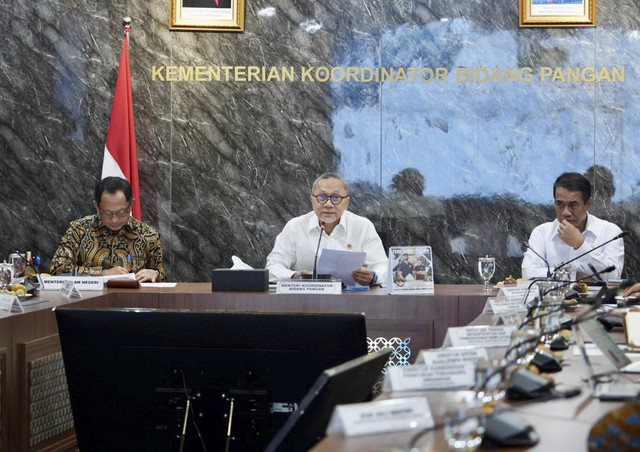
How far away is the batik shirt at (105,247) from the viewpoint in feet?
16.5

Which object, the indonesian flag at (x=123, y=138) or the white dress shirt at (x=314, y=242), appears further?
the indonesian flag at (x=123, y=138)

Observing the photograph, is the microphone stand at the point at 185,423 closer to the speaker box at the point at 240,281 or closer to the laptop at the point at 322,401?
the laptop at the point at 322,401

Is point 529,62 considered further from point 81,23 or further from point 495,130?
point 81,23

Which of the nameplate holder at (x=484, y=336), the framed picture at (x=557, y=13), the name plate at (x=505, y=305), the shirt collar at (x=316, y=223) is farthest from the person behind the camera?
the framed picture at (x=557, y=13)

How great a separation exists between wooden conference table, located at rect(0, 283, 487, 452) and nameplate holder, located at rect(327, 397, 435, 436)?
2274mm

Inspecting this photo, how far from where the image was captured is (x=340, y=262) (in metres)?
4.25

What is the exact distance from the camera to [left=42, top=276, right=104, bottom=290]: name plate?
4.23m

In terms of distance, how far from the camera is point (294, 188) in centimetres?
611

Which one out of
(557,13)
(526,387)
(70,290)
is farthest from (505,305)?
(557,13)

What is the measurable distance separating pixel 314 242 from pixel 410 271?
1118 millimetres

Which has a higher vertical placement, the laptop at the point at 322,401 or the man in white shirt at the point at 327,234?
the man in white shirt at the point at 327,234

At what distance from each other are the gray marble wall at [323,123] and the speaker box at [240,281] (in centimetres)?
188

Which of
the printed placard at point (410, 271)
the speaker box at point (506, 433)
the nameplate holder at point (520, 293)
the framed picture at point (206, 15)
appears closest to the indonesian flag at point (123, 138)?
the framed picture at point (206, 15)

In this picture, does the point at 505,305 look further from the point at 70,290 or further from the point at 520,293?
the point at 70,290
